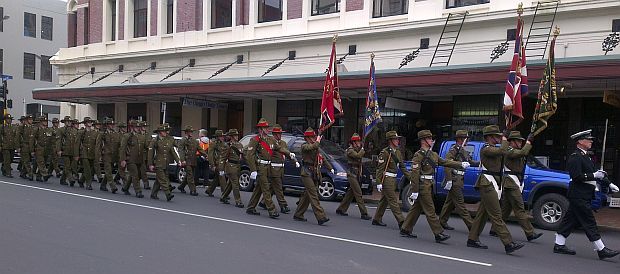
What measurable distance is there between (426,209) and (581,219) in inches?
86.3

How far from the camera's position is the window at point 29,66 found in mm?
46812

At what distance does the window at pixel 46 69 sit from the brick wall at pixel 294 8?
32.6 m

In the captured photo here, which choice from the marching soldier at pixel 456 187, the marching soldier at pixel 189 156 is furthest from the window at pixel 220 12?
the marching soldier at pixel 456 187

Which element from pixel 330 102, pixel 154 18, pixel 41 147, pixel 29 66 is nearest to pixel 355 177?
pixel 330 102

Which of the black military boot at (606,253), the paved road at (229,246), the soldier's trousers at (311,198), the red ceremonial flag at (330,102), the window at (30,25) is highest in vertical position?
the window at (30,25)

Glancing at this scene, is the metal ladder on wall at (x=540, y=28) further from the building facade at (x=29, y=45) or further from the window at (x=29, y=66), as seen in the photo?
the window at (x=29, y=66)

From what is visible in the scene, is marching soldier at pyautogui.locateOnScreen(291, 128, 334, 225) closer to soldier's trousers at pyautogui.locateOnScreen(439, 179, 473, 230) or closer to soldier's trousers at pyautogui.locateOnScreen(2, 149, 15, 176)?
soldier's trousers at pyautogui.locateOnScreen(439, 179, 473, 230)

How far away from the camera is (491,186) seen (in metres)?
8.34

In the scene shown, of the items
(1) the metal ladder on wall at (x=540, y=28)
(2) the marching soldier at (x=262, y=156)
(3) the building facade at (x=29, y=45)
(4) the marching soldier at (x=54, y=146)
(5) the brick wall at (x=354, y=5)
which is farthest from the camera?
(3) the building facade at (x=29, y=45)

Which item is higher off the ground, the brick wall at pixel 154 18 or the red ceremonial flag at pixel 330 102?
the brick wall at pixel 154 18

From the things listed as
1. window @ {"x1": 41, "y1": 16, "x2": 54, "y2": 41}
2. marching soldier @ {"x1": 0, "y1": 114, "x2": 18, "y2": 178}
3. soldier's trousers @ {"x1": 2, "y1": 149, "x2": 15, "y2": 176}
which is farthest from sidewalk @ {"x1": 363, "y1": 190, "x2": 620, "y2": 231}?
window @ {"x1": 41, "y1": 16, "x2": 54, "y2": 41}

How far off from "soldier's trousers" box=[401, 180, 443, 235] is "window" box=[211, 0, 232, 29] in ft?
59.3

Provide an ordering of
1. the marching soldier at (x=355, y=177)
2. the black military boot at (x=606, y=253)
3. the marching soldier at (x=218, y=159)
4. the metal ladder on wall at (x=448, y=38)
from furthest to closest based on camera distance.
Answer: the metal ladder on wall at (x=448, y=38), the marching soldier at (x=218, y=159), the marching soldier at (x=355, y=177), the black military boot at (x=606, y=253)

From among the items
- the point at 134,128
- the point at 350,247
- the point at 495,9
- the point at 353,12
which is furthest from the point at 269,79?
the point at 350,247
